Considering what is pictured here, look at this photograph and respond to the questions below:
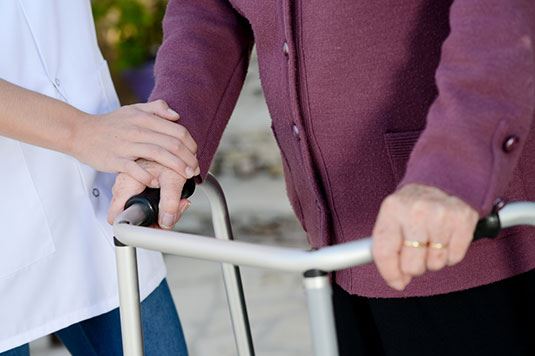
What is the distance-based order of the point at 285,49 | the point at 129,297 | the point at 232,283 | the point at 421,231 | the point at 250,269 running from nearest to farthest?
the point at 421,231, the point at 129,297, the point at 285,49, the point at 232,283, the point at 250,269

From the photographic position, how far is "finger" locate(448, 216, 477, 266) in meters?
1.18

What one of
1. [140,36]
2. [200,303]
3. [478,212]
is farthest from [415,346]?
[140,36]

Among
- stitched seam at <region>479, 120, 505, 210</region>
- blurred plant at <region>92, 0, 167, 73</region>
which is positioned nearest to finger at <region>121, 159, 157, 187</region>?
stitched seam at <region>479, 120, 505, 210</region>

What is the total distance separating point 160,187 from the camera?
162 cm

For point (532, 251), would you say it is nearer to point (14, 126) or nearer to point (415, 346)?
point (415, 346)

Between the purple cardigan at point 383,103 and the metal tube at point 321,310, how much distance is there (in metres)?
0.15

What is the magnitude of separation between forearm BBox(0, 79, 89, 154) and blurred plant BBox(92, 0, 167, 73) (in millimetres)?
3101

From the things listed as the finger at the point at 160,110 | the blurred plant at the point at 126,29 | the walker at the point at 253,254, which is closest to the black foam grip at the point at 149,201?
the walker at the point at 253,254

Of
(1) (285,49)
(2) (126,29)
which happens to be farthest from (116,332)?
(2) (126,29)

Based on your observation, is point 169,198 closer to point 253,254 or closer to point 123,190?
point 123,190

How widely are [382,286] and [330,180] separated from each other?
17 centimetres

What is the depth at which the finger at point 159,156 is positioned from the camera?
1.61m

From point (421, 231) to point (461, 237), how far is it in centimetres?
4

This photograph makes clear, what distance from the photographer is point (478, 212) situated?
120 cm
